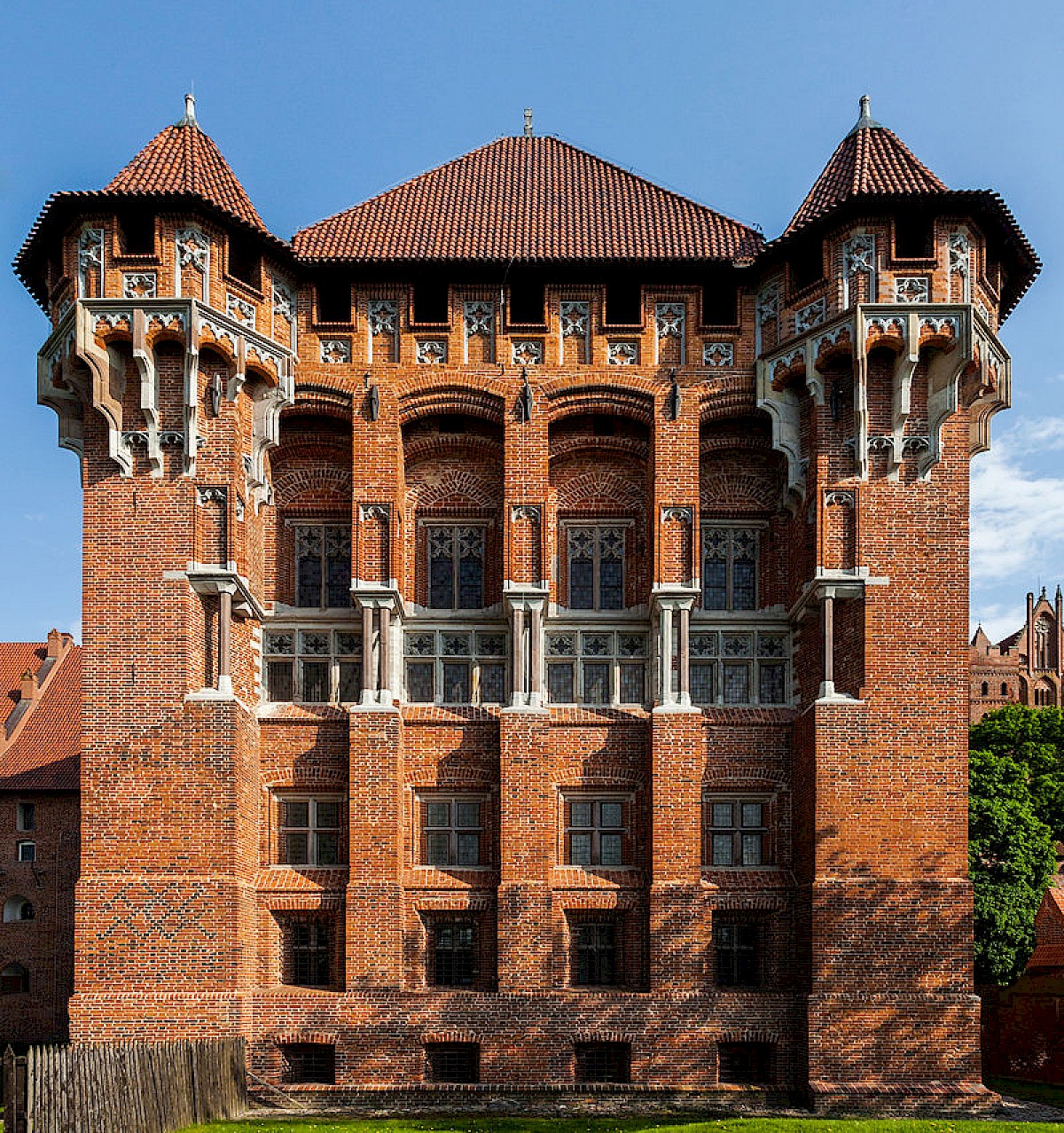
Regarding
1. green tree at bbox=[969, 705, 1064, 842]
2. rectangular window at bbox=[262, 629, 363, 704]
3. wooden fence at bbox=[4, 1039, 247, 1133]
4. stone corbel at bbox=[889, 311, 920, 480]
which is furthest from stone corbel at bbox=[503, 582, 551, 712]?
green tree at bbox=[969, 705, 1064, 842]

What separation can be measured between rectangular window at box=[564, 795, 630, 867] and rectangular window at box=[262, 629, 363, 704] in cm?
460

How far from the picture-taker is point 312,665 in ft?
85.6

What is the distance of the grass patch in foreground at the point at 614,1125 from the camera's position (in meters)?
20.2

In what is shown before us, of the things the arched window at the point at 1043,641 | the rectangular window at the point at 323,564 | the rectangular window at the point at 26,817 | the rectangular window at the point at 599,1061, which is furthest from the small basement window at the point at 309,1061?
the arched window at the point at 1043,641

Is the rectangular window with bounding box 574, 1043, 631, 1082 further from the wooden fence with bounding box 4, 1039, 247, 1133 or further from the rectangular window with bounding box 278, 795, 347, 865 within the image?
the wooden fence with bounding box 4, 1039, 247, 1133

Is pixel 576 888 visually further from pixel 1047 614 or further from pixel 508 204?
pixel 1047 614

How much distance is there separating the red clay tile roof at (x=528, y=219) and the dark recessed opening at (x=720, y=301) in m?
0.64

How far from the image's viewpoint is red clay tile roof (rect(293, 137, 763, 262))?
26109 millimetres

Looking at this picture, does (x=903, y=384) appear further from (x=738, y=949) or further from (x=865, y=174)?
(x=738, y=949)

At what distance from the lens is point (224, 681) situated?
77.6 feet

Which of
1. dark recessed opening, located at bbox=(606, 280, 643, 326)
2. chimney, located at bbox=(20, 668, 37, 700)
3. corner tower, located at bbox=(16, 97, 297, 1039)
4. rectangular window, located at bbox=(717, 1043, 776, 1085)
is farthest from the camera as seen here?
chimney, located at bbox=(20, 668, 37, 700)

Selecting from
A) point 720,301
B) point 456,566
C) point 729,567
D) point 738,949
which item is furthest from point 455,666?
point 720,301

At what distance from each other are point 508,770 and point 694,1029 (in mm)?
5392

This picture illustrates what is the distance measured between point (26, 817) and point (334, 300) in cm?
1955
